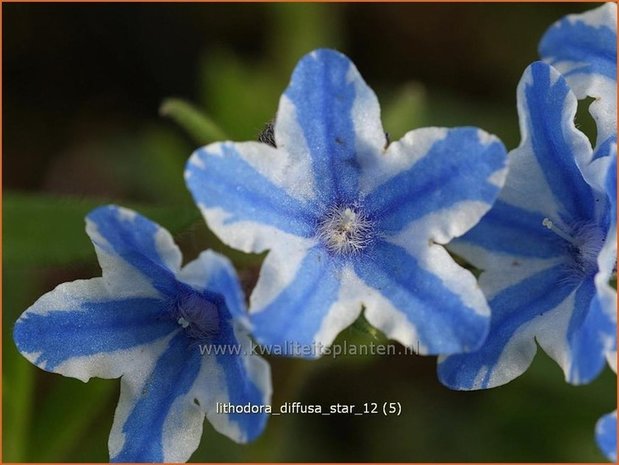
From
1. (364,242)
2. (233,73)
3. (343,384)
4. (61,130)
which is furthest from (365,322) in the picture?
(61,130)

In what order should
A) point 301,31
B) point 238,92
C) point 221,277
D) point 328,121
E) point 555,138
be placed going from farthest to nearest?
1. point 301,31
2. point 238,92
3. point 555,138
4. point 328,121
5. point 221,277

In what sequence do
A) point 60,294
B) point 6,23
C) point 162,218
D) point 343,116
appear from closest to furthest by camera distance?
1. point 343,116
2. point 60,294
3. point 162,218
4. point 6,23

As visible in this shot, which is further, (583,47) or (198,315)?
(583,47)

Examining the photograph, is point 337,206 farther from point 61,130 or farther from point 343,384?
point 61,130

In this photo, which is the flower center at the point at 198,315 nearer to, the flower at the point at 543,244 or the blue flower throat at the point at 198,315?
the blue flower throat at the point at 198,315

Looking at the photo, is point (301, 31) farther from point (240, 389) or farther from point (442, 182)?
point (240, 389)

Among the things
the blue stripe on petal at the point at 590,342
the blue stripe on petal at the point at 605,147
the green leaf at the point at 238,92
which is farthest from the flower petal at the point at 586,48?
the green leaf at the point at 238,92

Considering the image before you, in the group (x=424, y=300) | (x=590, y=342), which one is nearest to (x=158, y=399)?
(x=424, y=300)
